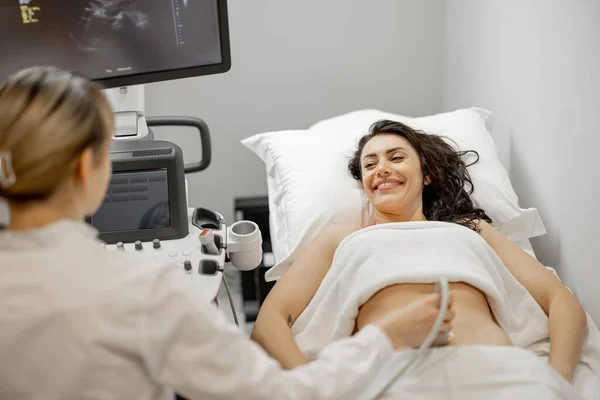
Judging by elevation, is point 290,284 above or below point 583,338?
above

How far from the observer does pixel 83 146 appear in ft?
2.88

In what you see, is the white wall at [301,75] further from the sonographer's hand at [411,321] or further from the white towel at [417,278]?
the sonographer's hand at [411,321]

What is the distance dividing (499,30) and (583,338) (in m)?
1.04

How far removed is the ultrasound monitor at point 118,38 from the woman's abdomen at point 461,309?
2.51 ft

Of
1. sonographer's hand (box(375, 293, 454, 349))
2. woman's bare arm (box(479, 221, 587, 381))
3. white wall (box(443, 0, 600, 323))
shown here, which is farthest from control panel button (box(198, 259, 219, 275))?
white wall (box(443, 0, 600, 323))

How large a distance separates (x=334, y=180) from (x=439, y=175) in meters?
0.30

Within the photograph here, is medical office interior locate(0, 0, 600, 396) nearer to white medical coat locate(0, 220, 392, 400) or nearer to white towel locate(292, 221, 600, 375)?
white towel locate(292, 221, 600, 375)

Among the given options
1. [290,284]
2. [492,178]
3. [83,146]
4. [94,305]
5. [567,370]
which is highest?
[83,146]

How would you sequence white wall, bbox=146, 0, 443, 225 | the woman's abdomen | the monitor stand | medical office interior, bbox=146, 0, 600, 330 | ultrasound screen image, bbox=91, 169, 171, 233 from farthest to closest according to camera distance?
white wall, bbox=146, 0, 443, 225, medical office interior, bbox=146, 0, 600, 330, the monitor stand, ultrasound screen image, bbox=91, 169, 171, 233, the woman's abdomen

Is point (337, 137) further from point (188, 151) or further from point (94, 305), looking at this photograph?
point (94, 305)

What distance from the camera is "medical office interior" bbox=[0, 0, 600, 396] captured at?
6.73ft

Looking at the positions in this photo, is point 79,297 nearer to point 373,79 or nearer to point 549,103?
point 549,103

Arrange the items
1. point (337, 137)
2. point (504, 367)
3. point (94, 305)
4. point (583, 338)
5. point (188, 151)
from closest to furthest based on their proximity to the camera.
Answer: point (94, 305)
point (504, 367)
point (583, 338)
point (337, 137)
point (188, 151)

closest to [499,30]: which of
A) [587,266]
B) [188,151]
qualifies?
[587,266]
